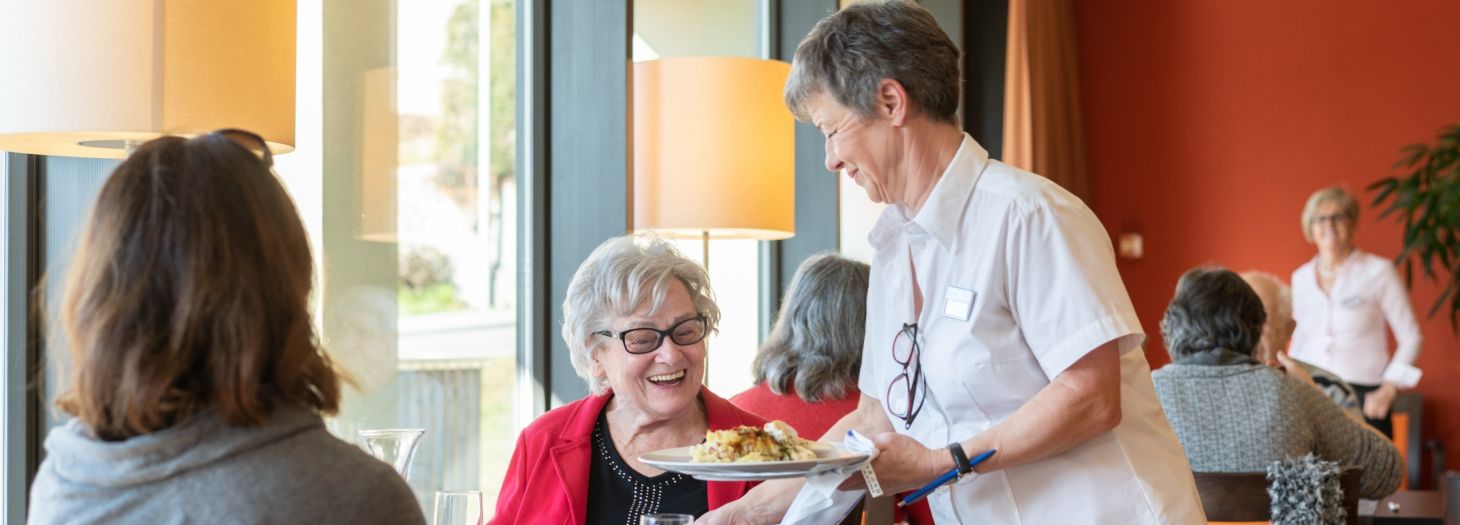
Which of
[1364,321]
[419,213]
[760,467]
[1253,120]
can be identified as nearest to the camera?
[760,467]

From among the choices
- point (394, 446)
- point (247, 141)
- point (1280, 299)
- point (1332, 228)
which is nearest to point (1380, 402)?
point (1332, 228)

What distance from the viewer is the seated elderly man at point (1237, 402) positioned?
9.80 ft

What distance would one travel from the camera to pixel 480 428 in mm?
3414

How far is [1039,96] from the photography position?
6.25 m

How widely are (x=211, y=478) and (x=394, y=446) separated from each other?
698 mm

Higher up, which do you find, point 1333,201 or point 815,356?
point 1333,201

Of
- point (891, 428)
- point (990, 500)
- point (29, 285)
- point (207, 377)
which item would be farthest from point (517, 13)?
point (207, 377)

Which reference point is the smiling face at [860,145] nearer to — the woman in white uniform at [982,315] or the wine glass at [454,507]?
the woman in white uniform at [982,315]

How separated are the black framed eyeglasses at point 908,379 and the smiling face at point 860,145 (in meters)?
0.19

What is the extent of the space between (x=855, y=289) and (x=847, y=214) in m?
2.80

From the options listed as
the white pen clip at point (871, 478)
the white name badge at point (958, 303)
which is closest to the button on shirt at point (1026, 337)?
the white name badge at point (958, 303)

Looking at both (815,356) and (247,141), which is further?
(815,356)

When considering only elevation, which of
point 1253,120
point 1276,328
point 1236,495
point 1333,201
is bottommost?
point 1236,495

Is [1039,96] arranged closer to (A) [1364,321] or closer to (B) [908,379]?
(A) [1364,321]
